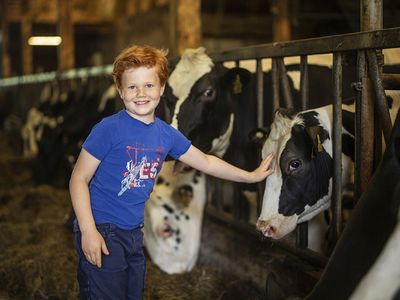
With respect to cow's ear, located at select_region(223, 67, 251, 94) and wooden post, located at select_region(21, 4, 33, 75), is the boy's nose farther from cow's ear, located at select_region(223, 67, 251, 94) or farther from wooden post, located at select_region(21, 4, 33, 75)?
wooden post, located at select_region(21, 4, 33, 75)

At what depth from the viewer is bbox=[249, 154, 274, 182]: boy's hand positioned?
9.08ft

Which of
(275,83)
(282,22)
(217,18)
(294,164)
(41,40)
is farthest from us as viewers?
(41,40)

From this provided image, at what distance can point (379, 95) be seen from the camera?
2738 millimetres

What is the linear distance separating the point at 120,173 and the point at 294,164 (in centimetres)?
92

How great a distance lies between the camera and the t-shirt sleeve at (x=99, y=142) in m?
2.38

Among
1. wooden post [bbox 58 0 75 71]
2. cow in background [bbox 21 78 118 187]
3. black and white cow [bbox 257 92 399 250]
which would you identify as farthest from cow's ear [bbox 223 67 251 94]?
wooden post [bbox 58 0 75 71]

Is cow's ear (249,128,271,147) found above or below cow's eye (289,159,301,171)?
above

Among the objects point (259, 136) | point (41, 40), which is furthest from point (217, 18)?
point (259, 136)

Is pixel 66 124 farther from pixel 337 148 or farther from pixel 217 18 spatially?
pixel 217 18

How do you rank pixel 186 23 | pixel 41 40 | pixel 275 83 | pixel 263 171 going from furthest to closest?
pixel 41 40, pixel 186 23, pixel 275 83, pixel 263 171

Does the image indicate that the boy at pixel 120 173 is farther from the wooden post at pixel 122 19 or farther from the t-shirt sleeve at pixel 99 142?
the wooden post at pixel 122 19

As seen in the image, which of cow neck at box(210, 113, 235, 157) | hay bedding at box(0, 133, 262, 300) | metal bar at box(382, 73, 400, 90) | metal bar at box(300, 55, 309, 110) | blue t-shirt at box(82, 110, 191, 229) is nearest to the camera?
blue t-shirt at box(82, 110, 191, 229)

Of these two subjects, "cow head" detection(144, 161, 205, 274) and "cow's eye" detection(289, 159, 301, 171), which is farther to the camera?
"cow head" detection(144, 161, 205, 274)

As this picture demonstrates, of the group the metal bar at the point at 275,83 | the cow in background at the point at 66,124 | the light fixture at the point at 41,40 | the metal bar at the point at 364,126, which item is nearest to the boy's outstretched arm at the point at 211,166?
the metal bar at the point at 364,126
